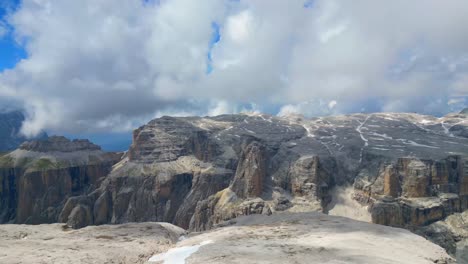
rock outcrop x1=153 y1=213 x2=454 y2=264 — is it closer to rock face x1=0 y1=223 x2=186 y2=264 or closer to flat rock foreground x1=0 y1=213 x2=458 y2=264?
flat rock foreground x1=0 y1=213 x2=458 y2=264

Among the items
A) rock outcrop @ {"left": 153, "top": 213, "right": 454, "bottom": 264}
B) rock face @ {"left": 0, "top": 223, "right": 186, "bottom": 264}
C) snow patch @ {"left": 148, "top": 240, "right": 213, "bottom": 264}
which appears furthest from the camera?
snow patch @ {"left": 148, "top": 240, "right": 213, "bottom": 264}

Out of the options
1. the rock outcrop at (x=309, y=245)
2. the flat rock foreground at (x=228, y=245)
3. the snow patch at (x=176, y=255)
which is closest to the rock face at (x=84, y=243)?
the flat rock foreground at (x=228, y=245)

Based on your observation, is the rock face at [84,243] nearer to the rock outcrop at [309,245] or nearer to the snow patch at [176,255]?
the snow patch at [176,255]

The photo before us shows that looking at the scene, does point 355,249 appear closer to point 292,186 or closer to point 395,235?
point 395,235

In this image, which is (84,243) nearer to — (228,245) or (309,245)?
(228,245)

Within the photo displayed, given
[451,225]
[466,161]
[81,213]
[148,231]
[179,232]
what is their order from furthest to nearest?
[81,213]
[466,161]
[451,225]
[179,232]
[148,231]

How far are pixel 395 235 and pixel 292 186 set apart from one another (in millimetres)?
130562

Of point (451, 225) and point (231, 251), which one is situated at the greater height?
point (231, 251)

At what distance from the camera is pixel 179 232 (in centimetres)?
6731

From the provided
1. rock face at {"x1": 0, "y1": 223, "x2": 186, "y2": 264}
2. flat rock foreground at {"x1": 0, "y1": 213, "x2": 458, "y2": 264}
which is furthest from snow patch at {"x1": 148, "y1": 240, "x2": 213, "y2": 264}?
rock face at {"x1": 0, "y1": 223, "x2": 186, "y2": 264}

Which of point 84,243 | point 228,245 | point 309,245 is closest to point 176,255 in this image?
point 228,245

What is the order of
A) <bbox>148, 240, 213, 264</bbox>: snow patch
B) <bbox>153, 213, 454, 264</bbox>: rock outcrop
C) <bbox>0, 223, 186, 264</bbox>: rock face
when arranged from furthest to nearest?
<bbox>148, 240, 213, 264</bbox>: snow patch, <bbox>153, 213, 454, 264</bbox>: rock outcrop, <bbox>0, 223, 186, 264</bbox>: rock face

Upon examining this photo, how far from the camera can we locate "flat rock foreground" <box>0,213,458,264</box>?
142 ft

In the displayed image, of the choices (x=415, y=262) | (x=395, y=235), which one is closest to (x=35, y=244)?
(x=415, y=262)
